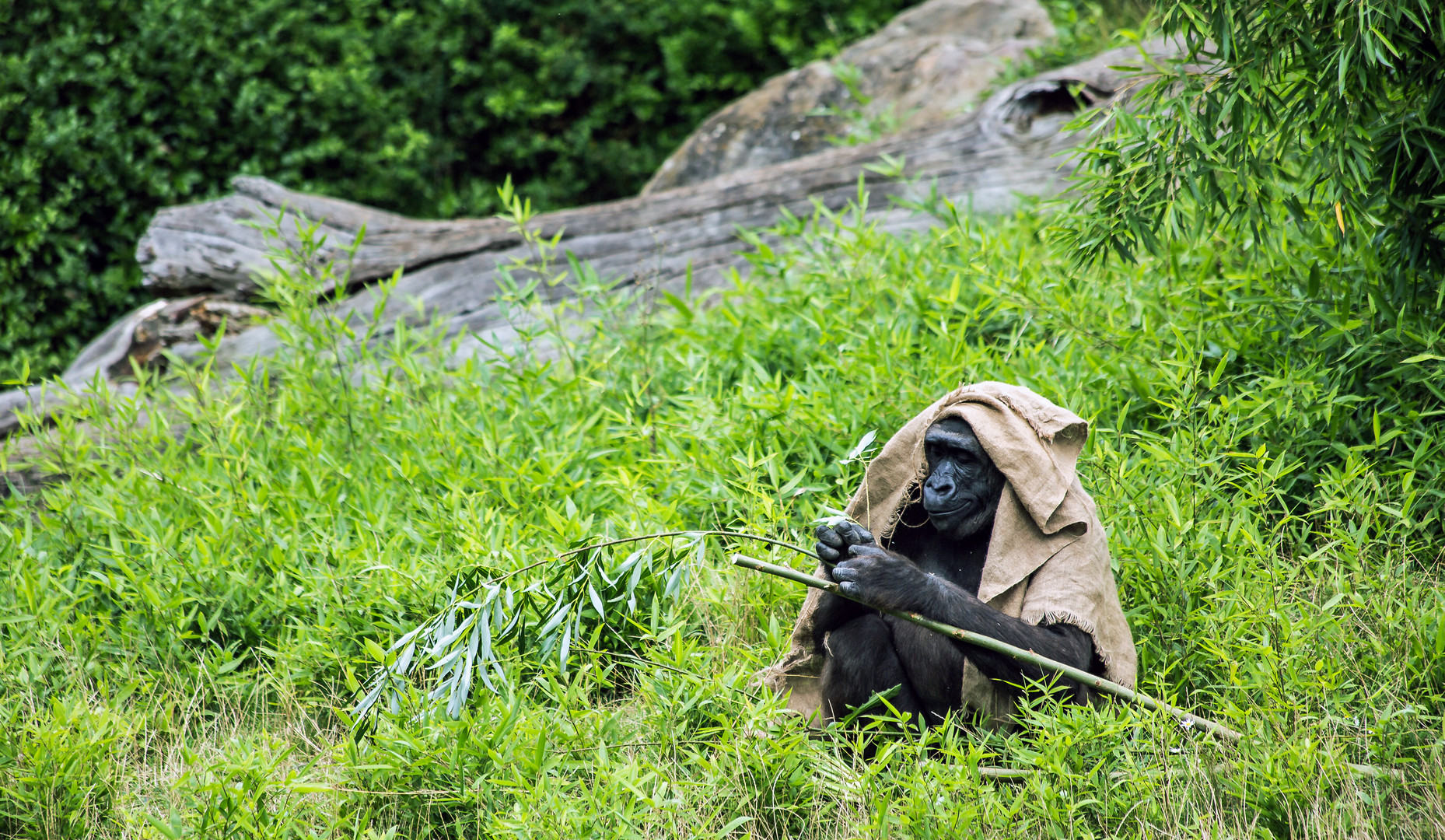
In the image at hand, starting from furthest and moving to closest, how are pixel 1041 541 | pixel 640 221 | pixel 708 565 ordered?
pixel 640 221 < pixel 708 565 < pixel 1041 541

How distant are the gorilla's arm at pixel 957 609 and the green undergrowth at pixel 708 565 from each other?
169mm

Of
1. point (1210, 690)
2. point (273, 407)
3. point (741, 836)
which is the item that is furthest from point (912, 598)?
point (273, 407)

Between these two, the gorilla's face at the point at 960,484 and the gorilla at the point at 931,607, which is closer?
the gorilla at the point at 931,607

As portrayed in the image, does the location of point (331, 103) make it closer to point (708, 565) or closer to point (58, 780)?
point (708, 565)

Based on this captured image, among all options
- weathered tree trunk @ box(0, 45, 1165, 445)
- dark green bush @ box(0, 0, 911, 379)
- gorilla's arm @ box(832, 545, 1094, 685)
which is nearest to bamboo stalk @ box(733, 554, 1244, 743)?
gorilla's arm @ box(832, 545, 1094, 685)

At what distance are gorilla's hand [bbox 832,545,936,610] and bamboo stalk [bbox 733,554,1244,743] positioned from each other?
0.03 metres

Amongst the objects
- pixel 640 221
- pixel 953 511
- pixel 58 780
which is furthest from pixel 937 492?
pixel 640 221

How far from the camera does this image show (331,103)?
9.93m

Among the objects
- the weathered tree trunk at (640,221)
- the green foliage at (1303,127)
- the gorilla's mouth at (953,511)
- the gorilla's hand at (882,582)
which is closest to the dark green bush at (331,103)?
the weathered tree trunk at (640,221)

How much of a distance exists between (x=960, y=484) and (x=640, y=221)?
14.7 feet

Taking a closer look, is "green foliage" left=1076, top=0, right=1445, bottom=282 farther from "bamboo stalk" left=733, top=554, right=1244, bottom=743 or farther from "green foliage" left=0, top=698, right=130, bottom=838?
"green foliage" left=0, top=698, right=130, bottom=838

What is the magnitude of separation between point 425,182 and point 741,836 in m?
8.98

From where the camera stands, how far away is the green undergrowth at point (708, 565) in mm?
3002

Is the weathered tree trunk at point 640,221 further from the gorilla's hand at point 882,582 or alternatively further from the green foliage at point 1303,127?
the gorilla's hand at point 882,582
